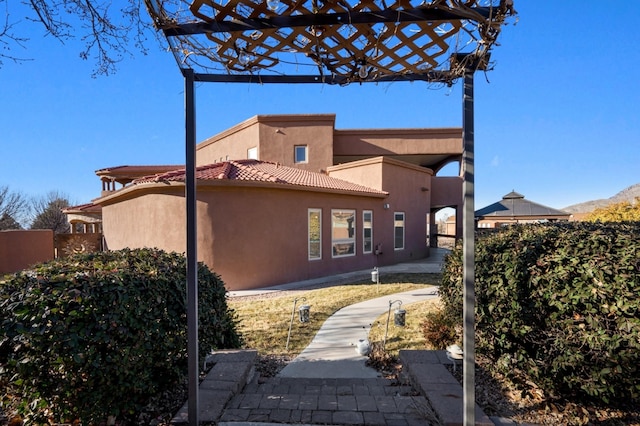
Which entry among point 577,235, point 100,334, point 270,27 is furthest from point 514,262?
point 100,334

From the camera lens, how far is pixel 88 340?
1958 millimetres

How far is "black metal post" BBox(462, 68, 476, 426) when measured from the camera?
2031 mm

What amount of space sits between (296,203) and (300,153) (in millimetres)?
8180

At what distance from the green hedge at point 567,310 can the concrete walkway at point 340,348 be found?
176cm

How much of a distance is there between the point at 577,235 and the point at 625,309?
0.72m

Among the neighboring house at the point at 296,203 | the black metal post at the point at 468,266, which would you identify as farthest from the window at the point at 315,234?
the black metal post at the point at 468,266

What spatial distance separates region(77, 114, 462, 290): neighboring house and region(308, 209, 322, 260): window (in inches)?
1.5

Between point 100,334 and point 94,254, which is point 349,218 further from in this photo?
point 100,334

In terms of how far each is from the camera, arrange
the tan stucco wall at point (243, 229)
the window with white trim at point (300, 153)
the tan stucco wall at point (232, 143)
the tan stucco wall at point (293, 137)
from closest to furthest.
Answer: the tan stucco wall at point (243, 229) → the tan stucco wall at point (293, 137) → the window with white trim at point (300, 153) → the tan stucco wall at point (232, 143)

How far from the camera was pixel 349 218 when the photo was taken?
1181 cm

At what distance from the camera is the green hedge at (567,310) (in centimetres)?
220

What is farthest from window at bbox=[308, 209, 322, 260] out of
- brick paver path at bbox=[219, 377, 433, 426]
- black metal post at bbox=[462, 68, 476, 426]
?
black metal post at bbox=[462, 68, 476, 426]

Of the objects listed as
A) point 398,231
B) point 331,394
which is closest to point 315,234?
point 398,231

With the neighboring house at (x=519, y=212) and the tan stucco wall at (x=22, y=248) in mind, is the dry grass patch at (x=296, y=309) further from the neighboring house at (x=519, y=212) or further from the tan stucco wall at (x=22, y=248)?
the tan stucco wall at (x=22, y=248)
